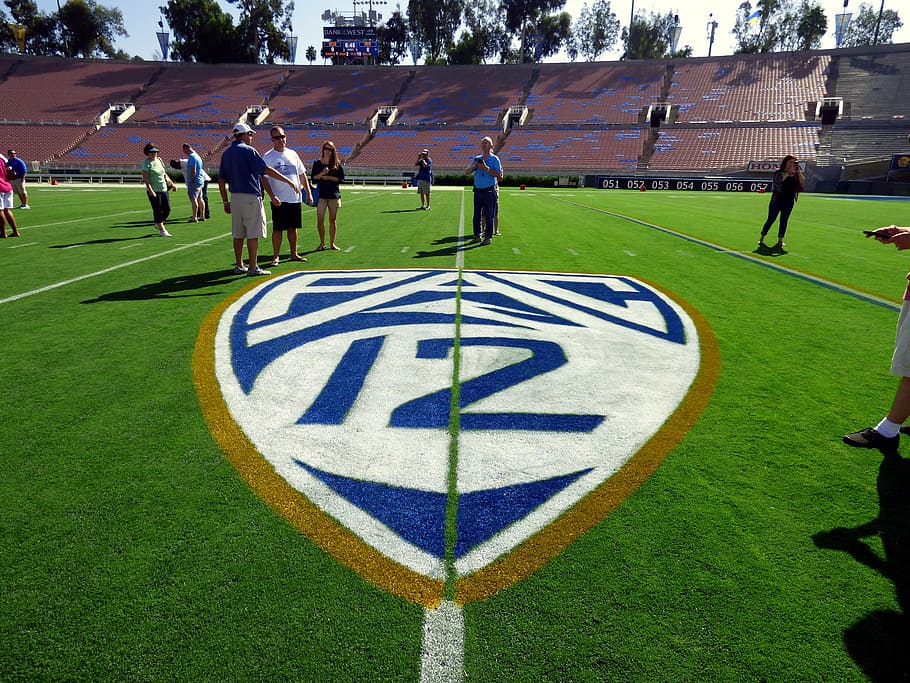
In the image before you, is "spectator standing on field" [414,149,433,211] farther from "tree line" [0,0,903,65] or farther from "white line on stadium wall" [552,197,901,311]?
"tree line" [0,0,903,65]

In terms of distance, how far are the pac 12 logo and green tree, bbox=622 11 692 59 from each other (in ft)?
314

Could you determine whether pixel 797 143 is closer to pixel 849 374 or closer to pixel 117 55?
pixel 849 374

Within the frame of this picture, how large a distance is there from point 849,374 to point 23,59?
82.3m

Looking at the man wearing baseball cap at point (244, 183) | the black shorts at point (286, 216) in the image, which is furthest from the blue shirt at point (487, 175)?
the man wearing baseball cap at point (244, 183)

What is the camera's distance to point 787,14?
81.6 meters

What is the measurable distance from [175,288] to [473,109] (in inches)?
2160

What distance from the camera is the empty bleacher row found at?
150ft

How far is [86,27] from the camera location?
7450 centimetres

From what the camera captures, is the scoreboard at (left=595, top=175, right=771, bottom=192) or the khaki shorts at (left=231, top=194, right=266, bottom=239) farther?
the scoreboard at (left=595, top=175, right=771, bottom=192)

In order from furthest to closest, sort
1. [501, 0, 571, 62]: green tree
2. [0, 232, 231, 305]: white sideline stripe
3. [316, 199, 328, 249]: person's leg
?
[501, 0, 571, 62]: green tree → [316, 199, 328, 249]: person's leg → [0, 232, 231, 305]: white sideline stripe

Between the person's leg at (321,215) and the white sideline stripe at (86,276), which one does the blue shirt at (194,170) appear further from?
the person's leg at (321,215)

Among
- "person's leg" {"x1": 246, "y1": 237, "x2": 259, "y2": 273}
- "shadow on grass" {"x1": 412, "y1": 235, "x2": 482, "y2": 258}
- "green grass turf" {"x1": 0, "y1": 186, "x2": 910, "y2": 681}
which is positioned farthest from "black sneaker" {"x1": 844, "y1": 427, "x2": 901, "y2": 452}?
"shadow on grass" {"x1": 412, "y1": 235, "x2": 482, "y2": 258}

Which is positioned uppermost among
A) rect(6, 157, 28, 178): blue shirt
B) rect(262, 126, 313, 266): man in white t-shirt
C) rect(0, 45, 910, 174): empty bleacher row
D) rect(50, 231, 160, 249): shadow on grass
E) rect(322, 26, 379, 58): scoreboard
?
rect(322, 26, 379, 58): scoreboard

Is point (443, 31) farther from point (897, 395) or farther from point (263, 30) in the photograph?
point (897, 395)
